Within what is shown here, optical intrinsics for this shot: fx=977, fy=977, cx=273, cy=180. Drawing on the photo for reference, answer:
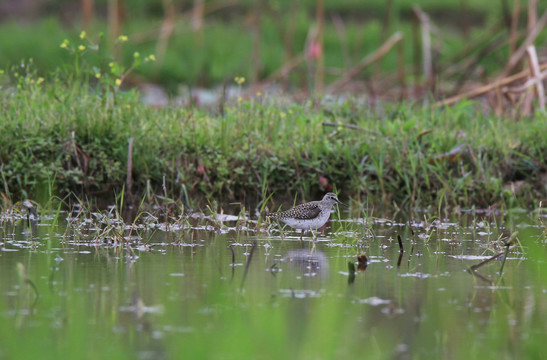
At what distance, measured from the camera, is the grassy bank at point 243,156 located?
838 cm

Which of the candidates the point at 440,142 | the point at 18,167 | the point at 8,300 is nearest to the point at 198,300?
the point at 8,300

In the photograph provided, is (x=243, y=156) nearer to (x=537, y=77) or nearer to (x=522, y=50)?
(x=537, y=77)

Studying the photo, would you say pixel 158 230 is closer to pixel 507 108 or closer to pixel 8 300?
pixel 8 300

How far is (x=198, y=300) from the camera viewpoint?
15.9ft

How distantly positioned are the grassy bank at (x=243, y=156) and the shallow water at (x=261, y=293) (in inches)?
46.6

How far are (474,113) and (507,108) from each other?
2.08 feet

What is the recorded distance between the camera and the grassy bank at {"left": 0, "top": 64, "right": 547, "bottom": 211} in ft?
27.5

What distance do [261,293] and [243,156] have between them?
3.66m

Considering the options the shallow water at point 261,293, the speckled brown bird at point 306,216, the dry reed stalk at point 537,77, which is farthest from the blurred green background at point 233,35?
the shallow water at point 261,293

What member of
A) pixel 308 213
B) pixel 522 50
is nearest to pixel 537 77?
pixel 522 50

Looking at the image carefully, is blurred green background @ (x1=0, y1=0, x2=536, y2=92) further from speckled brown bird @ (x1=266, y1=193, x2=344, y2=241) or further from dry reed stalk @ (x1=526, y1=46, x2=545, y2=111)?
speckled brown bird @ (x1=266, y1=193, x2=344, y2=241)

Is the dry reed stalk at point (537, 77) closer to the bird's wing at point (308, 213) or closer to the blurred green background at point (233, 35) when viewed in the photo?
the blurred green background at point (233, 35)

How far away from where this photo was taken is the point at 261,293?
5.04 meters

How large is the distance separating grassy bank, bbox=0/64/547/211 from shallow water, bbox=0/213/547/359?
3.89 feet
